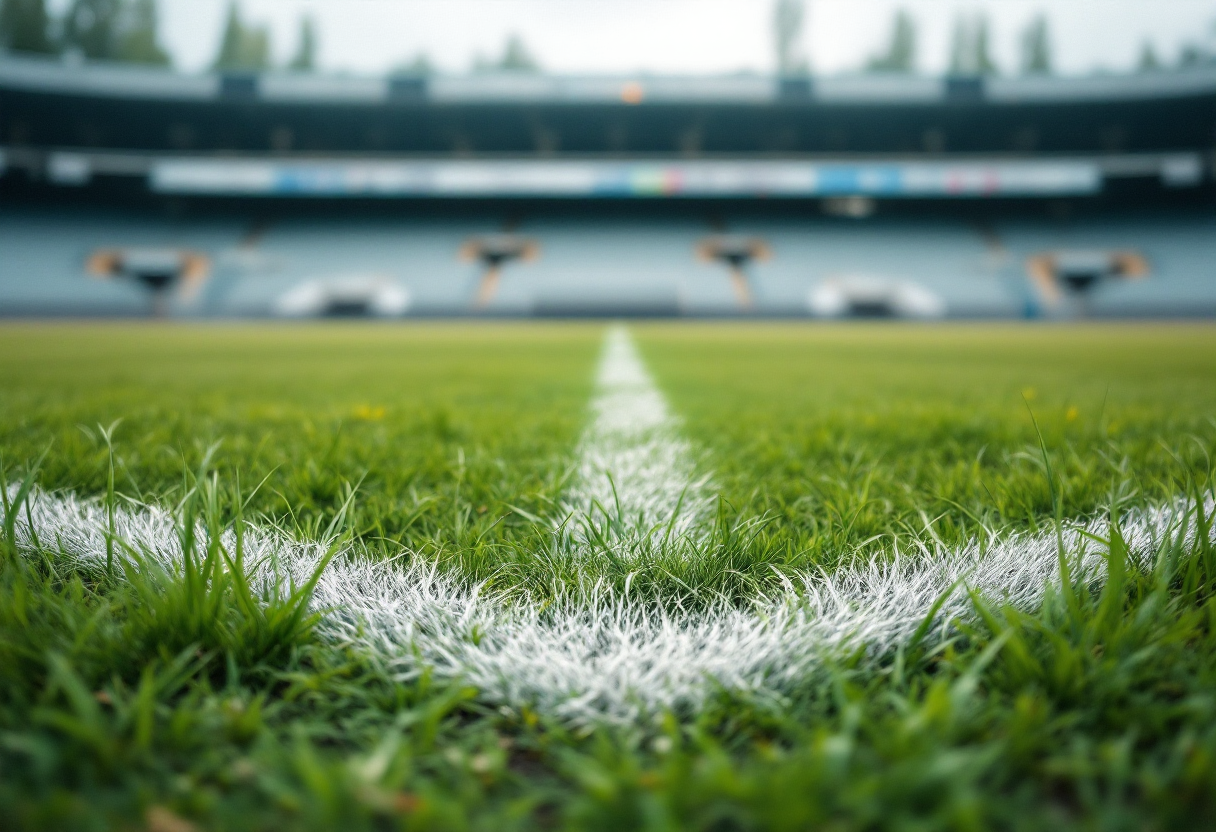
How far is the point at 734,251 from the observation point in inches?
892

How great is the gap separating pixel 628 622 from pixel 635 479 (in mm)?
643

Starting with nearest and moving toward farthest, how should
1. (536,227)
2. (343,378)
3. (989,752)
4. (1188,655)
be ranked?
(989,752) → (1188,655) → (343,378) → (536,227)

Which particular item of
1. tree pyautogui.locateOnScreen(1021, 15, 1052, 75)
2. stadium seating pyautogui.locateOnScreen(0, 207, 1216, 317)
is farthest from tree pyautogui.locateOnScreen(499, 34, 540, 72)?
tree pyautogui.locateOnScreen(1021, 15, 1052, 75)

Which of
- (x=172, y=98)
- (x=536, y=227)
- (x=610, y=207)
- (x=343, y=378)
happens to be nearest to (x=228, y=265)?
(x=172, y=98)

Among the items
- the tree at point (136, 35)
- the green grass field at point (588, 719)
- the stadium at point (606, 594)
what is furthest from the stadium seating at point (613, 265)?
the green grass field at point (588, 719)

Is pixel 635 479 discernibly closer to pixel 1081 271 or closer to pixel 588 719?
pixel 588 719

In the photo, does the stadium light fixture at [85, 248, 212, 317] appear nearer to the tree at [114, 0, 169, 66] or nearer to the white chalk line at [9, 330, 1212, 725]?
the tree at [114, 0, 169, 66]

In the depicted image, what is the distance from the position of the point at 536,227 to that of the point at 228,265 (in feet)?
34.6

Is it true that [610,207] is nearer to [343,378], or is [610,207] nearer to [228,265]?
[228,265]

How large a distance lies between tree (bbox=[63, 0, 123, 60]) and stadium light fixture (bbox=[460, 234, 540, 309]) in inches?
779

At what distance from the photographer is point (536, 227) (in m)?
23.5

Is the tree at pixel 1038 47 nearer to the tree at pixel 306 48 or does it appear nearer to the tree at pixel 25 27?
the tree at pixel 306 48

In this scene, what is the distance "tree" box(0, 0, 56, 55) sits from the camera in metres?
25.7

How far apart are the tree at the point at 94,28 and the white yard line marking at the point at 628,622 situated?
3728 cm
